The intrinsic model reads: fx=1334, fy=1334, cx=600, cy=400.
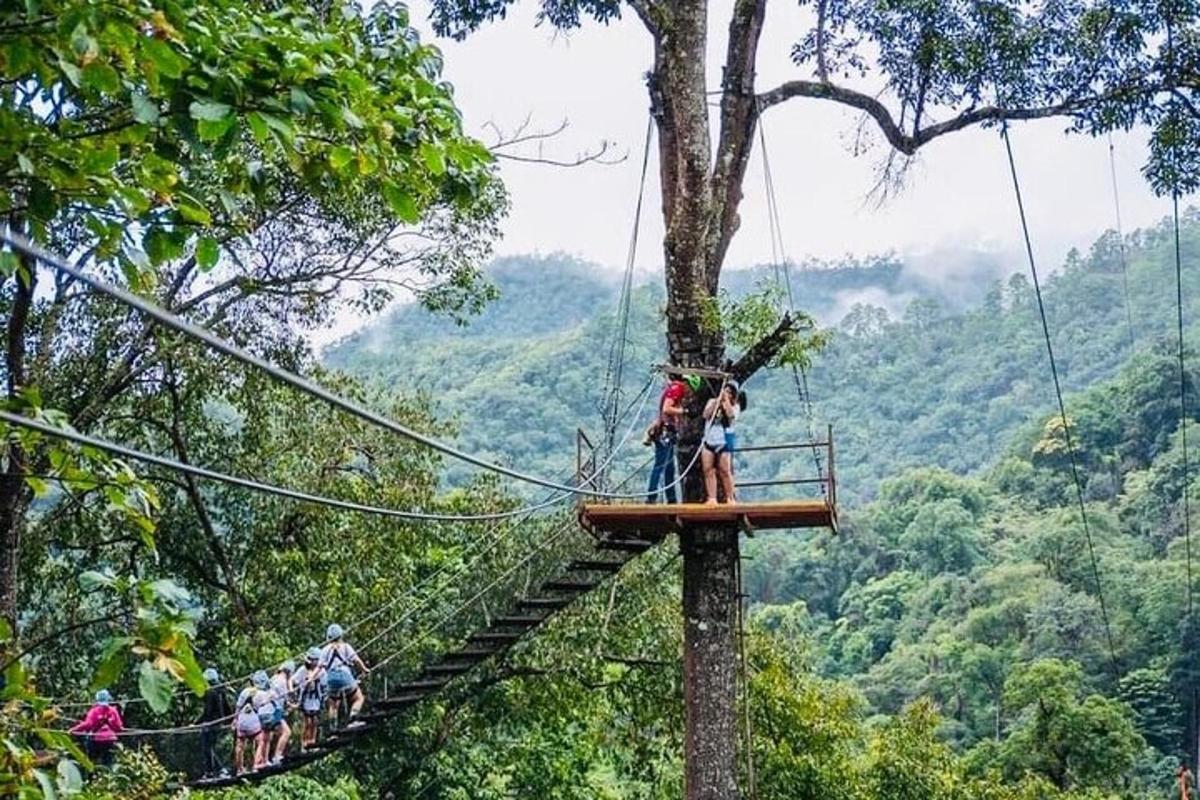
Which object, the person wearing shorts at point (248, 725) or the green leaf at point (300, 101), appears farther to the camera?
the person wearing shorts at point (248, 725)

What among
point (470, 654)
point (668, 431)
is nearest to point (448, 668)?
point (470, 654)

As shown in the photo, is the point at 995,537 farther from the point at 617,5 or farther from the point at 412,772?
the point at 617,5

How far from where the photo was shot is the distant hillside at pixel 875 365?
34.9m

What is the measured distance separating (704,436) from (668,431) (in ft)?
0.98

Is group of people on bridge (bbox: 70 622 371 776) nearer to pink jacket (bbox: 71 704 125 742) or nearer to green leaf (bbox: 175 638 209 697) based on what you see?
pink jacket (bbox: 71 704 125 742)

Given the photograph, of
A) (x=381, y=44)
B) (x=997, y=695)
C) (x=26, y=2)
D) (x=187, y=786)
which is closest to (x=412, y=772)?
(x=187, y=786)

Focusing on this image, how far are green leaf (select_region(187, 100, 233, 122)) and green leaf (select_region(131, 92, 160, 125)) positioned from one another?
6 cm

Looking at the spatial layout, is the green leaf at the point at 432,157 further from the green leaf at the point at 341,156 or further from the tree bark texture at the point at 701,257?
the tree bark texture at the point at 701,257

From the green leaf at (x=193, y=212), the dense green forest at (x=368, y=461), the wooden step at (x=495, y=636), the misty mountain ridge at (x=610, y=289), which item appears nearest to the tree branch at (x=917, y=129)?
the dense green forest at (x=368, y=461)

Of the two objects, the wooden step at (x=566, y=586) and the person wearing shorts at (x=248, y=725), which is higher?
the wooden step at (x=566, y=586)

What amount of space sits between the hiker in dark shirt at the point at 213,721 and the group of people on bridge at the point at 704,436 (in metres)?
2.60

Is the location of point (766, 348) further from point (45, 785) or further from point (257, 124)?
point (45, 785)

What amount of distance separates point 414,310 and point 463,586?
37089 millimetres

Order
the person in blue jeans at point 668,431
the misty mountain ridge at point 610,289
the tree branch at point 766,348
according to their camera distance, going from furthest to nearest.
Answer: the misty mountain ridge at point 610,289 → the person in blue jeans at point 668,431 → the tree branch at point 766,348
